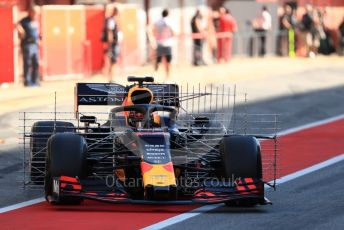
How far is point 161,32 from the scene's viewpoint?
111ft

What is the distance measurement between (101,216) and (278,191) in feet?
10.2

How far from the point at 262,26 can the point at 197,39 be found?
20.1 feet

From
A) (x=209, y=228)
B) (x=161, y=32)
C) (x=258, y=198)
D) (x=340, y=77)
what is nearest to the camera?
(x=209, y=228)

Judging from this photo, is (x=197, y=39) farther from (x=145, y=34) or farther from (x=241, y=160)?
(x=241, y=160)

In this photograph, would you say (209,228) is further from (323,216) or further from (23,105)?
(23,105)

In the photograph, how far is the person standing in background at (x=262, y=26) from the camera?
46250 mm

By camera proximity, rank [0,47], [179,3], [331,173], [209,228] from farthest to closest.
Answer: [179,3]
[0,47]
[331,173]
[209,228]

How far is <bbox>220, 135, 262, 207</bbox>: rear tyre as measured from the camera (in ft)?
46.0

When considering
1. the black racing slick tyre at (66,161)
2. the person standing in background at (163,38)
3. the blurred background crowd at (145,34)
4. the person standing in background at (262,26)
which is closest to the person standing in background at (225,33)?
the blurred background crowd at (145,34)

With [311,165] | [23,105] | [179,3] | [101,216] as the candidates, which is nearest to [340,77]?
[179,3]

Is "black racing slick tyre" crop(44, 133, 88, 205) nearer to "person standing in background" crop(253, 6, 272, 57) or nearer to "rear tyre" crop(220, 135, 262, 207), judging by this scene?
"rear tyre" crop(220, 135, 262, 207)

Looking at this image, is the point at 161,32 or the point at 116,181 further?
the point at 161,32

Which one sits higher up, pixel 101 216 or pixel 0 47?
pixel 0 47

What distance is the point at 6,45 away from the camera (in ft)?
104
